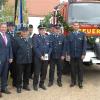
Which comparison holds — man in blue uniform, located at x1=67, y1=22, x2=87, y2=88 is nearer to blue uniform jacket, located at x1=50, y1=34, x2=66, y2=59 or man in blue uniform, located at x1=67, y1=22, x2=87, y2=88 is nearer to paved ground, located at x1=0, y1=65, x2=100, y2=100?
blue uniform jacket, located at x1=50, y1=34, x2=66, y2=59

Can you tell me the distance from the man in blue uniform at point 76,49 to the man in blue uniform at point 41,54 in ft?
2.29

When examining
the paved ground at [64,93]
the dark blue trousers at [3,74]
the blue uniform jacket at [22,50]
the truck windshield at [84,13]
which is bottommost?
the paved ground at [64,93]

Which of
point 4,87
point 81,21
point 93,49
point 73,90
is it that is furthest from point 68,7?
point 4,87

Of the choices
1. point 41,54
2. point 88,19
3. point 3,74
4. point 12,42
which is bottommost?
point 3,74

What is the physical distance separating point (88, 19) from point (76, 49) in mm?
1774

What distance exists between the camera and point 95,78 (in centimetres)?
1176

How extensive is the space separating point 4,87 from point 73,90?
72.5 inches

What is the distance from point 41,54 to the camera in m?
9.73

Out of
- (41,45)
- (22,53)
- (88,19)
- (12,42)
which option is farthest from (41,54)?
(88,19)

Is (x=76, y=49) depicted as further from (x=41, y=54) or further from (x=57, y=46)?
(x=41, y=54)

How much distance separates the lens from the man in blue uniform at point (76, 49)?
404 inches

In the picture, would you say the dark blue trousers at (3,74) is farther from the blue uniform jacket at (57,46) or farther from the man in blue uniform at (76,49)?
the man in blue uniform at (76,49)

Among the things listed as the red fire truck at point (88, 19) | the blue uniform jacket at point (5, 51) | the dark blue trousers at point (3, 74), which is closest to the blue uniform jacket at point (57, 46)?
the red fire truck at point (88, 19)

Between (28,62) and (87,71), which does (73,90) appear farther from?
(87,71)
